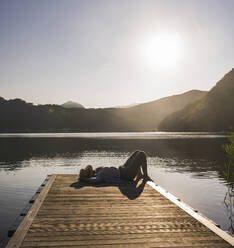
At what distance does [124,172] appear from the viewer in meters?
13.8

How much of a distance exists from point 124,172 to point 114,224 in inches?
260

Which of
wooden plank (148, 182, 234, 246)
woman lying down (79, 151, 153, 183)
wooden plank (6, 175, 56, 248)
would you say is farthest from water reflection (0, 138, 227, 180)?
wooden plank (6, 175, 56, 248)

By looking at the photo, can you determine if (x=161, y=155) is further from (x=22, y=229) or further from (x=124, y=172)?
(x=22, y=229)

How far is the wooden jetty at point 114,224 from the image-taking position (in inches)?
236

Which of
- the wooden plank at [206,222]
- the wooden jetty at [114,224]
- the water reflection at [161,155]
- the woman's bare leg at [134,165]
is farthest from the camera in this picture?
the water reflection at [161,155]

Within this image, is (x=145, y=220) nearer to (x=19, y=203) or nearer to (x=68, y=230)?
(x=68, y=230)

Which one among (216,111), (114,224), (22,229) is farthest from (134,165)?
(216,111)

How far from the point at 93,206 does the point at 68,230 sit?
96.2 inches

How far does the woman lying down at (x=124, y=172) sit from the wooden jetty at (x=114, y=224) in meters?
2.42

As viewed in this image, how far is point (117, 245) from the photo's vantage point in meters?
5.84

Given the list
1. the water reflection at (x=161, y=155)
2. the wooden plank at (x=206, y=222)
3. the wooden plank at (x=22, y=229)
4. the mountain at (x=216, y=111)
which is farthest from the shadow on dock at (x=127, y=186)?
the mountain at (x=216, y=111)

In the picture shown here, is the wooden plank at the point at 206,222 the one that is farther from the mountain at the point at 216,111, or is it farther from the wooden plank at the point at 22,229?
the mountain at the point at 216,111

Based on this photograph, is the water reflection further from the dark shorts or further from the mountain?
the mountain

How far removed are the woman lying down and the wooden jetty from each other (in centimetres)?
242
